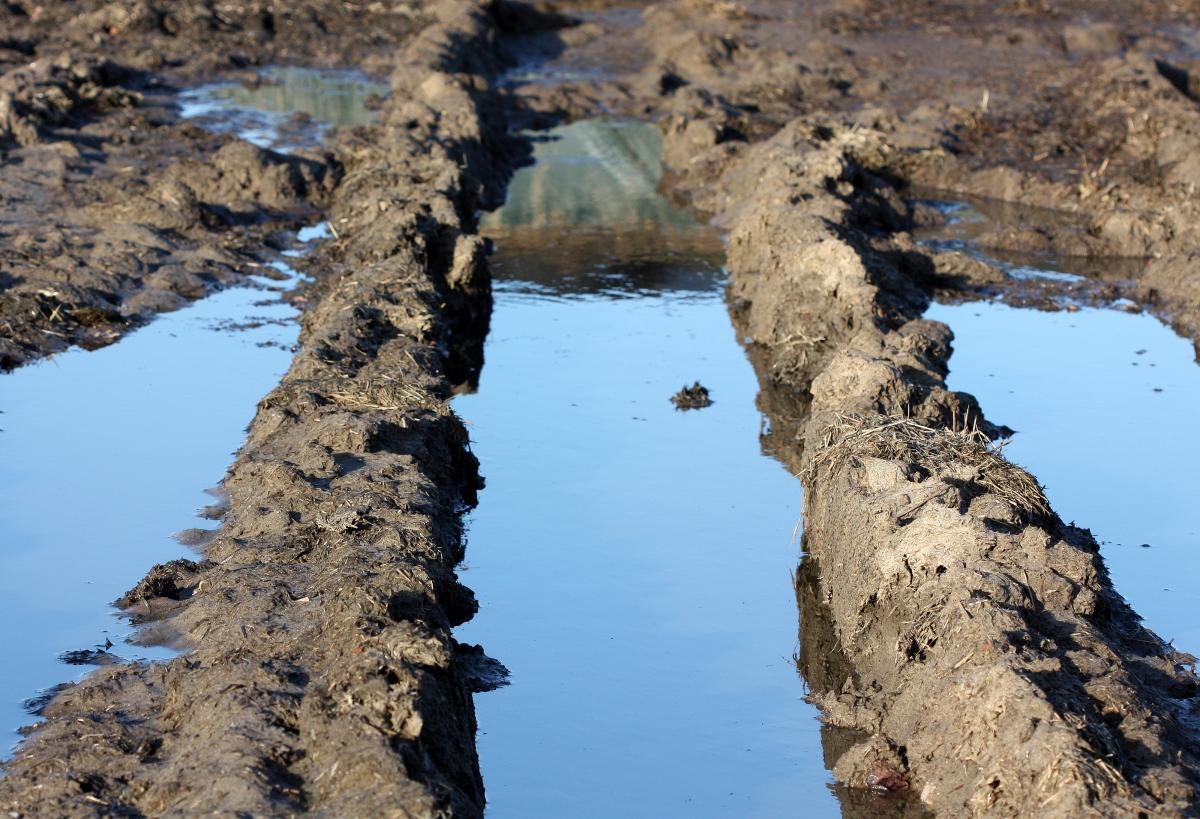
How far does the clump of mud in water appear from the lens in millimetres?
13344

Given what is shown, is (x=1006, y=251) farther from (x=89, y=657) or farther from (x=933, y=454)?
(x=89, y=657)

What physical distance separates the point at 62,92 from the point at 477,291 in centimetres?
949

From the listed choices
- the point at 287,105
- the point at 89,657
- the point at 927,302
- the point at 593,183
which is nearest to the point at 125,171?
the point at 287,105

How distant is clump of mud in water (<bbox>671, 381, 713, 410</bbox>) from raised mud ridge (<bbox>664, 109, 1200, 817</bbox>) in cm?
53

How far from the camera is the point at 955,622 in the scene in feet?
26.5

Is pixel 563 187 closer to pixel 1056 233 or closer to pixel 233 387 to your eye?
pixel 1056 233

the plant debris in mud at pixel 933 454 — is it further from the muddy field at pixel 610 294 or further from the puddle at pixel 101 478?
the puddle at pixel 101 478

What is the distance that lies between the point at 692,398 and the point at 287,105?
44.9 ft

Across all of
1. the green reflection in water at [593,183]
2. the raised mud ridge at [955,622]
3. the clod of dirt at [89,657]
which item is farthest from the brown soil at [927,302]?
the clod of dirt at [89,657]

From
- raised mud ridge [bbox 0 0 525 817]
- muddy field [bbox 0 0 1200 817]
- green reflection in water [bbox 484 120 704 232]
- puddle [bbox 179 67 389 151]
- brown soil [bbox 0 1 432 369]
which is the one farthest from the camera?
puddle [bbox 179 67 389 151]

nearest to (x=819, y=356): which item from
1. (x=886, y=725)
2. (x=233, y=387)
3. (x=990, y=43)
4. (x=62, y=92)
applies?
(x=233, y=387)

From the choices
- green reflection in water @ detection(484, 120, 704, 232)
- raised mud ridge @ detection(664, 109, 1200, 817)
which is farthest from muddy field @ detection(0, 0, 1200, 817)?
green reflection in water @ detection(484, 120, 704, 232)

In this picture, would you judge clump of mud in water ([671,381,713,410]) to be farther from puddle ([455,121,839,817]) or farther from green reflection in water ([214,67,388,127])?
green reflection in water ([214,67,388,127])

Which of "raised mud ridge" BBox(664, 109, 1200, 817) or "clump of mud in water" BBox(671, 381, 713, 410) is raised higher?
"raised mud ridge" BBox(664, 109, 1200, 817)
